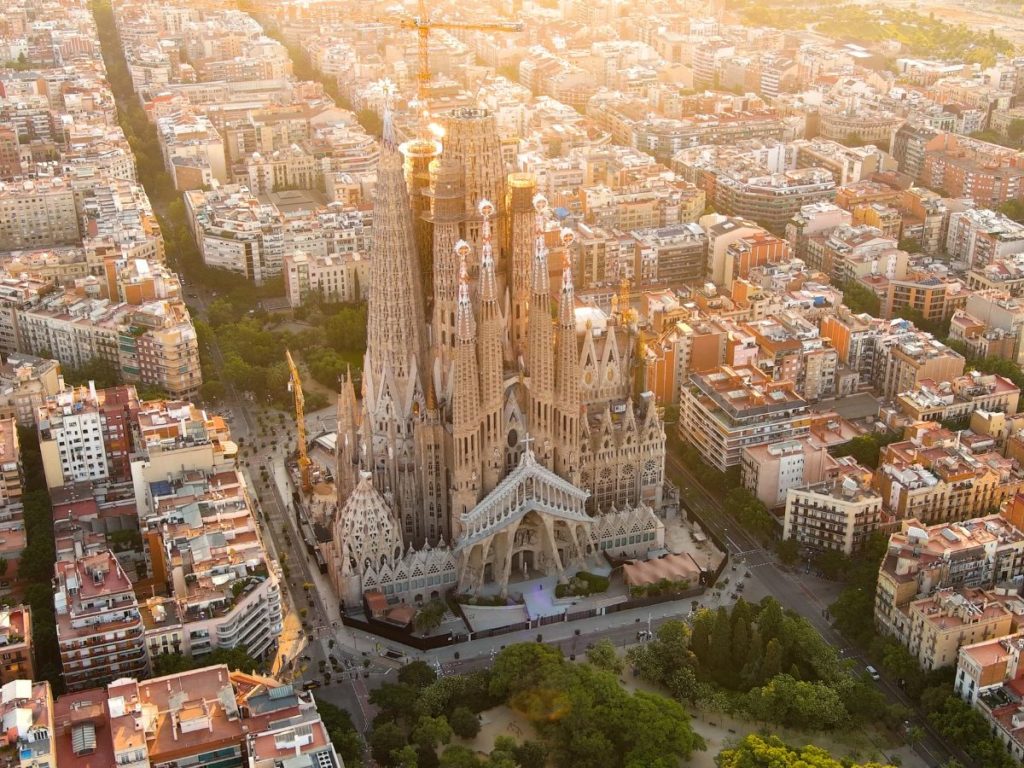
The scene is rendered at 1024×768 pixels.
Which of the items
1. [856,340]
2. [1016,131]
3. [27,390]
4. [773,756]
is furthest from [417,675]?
[1016,131]

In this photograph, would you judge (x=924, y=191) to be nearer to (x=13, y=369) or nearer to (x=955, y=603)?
(x=955, y=603)

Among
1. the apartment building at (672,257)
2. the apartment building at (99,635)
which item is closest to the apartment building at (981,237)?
the apartment building at (672,257)

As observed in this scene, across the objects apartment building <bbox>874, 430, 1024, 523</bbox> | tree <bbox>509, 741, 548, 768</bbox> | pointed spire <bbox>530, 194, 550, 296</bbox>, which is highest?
pointed spire <bbox>530, 194, 550, 296</bbox>

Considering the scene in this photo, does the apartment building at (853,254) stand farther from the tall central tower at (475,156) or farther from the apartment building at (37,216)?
the apartment building at (37,216)

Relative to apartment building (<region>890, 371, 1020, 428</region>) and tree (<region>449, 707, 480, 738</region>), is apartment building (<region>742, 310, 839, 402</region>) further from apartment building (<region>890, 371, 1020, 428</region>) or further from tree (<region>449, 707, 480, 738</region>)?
tree (<region>449, 707, 480, 738</region>)

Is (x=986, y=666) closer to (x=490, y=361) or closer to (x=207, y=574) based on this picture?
(x=490, y=361)

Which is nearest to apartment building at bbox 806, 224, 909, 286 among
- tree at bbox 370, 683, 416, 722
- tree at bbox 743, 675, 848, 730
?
tree at bbox 743, 675, 848, 730
